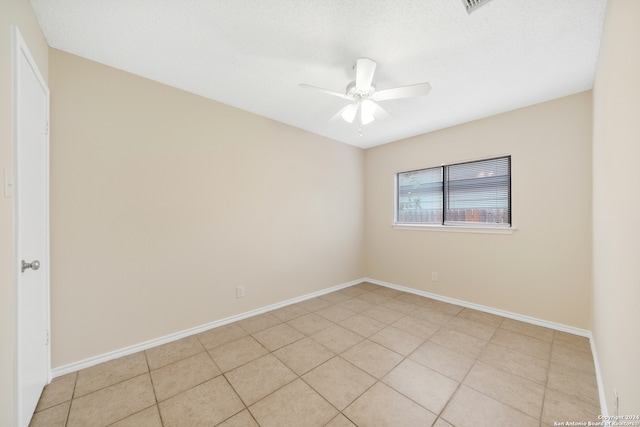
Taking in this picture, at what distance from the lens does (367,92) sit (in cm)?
200

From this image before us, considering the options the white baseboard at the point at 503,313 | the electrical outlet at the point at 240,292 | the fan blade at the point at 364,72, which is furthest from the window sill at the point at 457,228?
the electrical outlet at the point at 240,292

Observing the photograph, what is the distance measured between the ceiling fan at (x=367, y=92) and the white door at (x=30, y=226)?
1.63m

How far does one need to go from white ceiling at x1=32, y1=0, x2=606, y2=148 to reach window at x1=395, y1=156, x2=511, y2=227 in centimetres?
92

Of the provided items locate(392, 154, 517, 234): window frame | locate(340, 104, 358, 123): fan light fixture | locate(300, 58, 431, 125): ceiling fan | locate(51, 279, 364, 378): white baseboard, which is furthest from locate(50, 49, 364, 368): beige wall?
locate(392, 154, 517, 234): window frame

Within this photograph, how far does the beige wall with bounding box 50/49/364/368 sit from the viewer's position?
1842mm

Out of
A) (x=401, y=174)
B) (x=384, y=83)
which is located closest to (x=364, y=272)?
(x=401, y=174)

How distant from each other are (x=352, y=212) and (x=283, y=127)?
1877 mm

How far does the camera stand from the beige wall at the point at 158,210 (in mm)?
1842

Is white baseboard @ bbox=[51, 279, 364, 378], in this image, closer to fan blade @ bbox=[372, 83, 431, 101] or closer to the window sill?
the window sill

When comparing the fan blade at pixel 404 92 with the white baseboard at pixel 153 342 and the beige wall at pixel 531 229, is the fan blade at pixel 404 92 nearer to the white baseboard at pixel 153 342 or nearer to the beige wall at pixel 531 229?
the beige wall at pixel 531 229

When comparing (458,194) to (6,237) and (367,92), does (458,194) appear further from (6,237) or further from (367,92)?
(6,237)

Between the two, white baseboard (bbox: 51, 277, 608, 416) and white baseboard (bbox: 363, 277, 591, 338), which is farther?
white baseboard (bbox: 363, 277, 591, 338)

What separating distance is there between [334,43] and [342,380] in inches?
98.5

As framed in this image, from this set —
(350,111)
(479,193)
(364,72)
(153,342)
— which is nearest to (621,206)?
(364,72)
